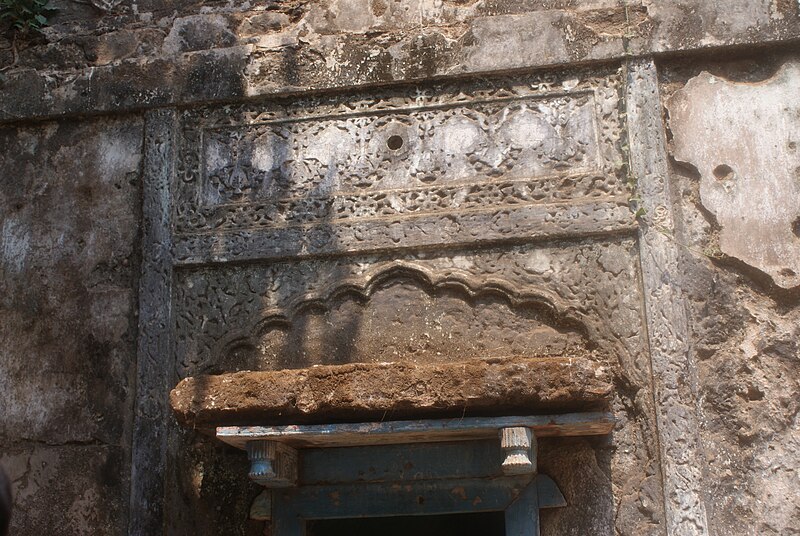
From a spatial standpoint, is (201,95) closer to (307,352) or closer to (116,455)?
(307,352)

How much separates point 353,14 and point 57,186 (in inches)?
66.0

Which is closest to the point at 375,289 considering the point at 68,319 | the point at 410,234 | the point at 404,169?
the point at 410,234

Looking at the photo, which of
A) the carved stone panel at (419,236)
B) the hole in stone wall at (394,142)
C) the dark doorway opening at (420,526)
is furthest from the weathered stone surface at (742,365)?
the dark doorway opening at (420,526)

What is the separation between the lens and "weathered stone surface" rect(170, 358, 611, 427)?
349 centimetres

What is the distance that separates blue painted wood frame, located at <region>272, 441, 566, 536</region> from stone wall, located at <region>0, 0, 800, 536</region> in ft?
0.62

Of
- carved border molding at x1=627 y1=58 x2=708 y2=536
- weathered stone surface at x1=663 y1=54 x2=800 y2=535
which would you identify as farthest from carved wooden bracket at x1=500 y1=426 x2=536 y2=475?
weathered stone surface at x1=663 y1=54 x2=800 y2=535

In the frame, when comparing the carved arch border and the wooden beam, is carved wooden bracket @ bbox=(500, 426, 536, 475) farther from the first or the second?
the carved arch border

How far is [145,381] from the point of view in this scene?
4.31 m

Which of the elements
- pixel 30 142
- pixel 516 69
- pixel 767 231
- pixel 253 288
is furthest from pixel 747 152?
pixel 30 142

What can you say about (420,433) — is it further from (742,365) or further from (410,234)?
(742,365)

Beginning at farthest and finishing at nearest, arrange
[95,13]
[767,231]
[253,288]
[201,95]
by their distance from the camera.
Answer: [95,13] → [201,95] → [253,288] → [767,231]

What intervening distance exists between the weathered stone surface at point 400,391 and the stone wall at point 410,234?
1.74 feet

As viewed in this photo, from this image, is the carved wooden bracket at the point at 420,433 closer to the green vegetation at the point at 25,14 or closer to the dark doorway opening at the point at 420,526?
the dark doorway opening at the point at 420,526

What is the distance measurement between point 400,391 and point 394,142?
1446 mm
